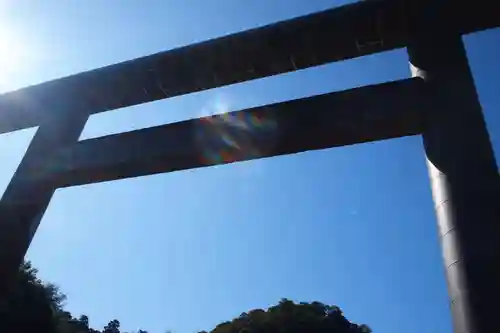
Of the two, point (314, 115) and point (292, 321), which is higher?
point (292, 321)

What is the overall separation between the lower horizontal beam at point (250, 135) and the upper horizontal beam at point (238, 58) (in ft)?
2.13

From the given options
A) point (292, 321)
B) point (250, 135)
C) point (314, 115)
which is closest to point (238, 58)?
point (250, 135)

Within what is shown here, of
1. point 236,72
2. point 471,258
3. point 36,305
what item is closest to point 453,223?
point 471,258

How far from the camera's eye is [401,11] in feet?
13.4

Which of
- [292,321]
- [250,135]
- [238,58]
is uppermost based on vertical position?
[292,321]

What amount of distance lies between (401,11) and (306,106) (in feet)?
4.20

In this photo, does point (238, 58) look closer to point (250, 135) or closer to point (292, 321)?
point (250, 135)

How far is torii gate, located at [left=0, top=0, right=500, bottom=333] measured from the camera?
300cm

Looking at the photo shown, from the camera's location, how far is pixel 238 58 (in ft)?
14.8

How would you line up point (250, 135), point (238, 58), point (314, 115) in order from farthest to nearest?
1. point (238, 58)
2. point (250, 135)
3. point (314, 115)

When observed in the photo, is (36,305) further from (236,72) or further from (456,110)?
(456,110)

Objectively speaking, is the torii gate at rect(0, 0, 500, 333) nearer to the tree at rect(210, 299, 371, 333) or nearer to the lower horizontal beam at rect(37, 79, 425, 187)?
the lower horizontal beam at rect(37, 79, 425, 187)

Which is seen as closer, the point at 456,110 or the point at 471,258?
the point at 471,258

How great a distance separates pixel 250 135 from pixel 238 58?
0.96 m
